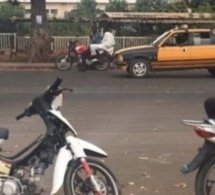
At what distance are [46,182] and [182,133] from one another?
396cm

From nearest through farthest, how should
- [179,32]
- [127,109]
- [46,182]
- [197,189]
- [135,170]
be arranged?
1. [197,189]
2. [46,182]
3. [135,170]
4. [127,109]
5. [179,32]

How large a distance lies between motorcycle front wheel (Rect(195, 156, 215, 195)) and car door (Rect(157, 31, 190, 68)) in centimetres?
1655

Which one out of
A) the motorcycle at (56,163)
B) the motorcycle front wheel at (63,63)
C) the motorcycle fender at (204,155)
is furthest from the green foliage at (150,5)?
the motorcycle at (56,163)

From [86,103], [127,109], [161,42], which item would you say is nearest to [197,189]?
[127,109]

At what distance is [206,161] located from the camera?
6309mm

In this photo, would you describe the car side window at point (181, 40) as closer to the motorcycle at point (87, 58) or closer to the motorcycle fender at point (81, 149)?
the motorcycle at point (87, 58)

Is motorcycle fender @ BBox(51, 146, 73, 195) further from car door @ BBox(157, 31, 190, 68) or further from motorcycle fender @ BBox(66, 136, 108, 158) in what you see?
car door @ BBox(157, 31, 190, 68)

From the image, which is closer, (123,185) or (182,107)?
(123,185)

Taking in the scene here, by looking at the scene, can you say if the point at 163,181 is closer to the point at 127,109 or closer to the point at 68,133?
the point at 68,133

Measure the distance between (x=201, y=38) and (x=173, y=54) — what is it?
1.08 metres

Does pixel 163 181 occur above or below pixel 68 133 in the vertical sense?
below

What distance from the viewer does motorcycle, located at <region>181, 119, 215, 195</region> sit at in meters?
6.27

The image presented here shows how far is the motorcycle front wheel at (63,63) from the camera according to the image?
2661cm

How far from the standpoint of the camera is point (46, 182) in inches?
303
